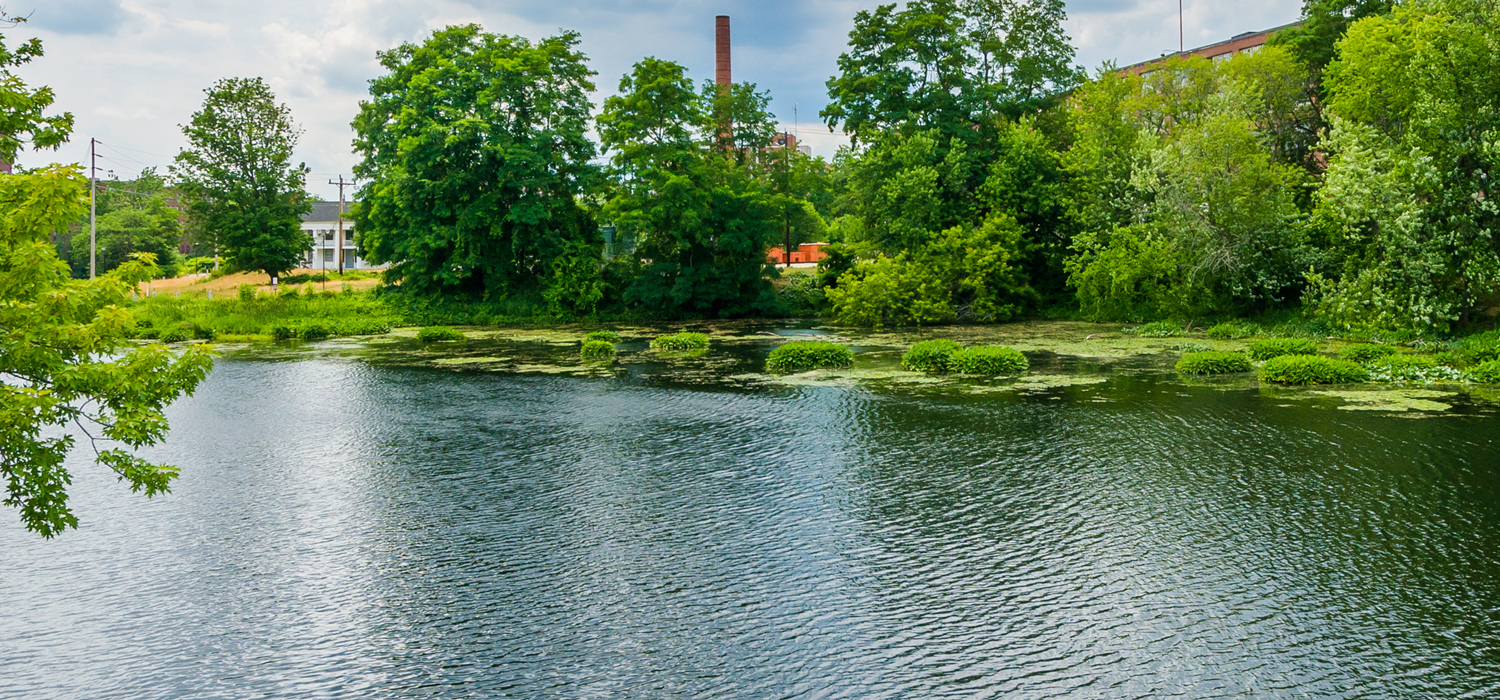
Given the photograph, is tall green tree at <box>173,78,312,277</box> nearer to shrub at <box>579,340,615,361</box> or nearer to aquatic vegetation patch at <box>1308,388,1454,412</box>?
shrub at <box>579,340,615,361</box>

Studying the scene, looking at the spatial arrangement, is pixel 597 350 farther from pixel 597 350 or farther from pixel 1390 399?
pixel 1390 399

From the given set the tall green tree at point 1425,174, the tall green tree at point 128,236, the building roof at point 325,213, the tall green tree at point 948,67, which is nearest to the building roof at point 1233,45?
the tall green tree at point 948,67

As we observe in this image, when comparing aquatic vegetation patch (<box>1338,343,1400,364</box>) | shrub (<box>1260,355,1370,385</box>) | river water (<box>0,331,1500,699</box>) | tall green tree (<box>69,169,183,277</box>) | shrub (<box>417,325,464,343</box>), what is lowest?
river water (<box>0,331,1500,699</box>)

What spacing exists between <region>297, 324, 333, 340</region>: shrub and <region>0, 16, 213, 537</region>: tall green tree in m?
33.8

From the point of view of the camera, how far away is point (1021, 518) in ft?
39.7

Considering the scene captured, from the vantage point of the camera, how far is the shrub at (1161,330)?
111ft

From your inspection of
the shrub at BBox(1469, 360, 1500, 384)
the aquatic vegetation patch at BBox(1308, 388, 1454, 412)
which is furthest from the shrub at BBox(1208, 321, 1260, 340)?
the aquatic vegetation patch at BBox(1308, 388, 1454, 412)

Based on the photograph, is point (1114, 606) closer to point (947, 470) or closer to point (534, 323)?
point (947, 470)

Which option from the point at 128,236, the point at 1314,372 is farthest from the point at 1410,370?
the point at 128,236

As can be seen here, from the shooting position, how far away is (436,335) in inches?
1448

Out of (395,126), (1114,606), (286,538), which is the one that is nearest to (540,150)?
(395,126)

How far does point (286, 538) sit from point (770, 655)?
20.7 ft

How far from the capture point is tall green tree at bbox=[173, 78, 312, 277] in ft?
189

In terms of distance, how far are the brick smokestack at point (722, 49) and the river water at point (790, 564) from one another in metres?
46.7
